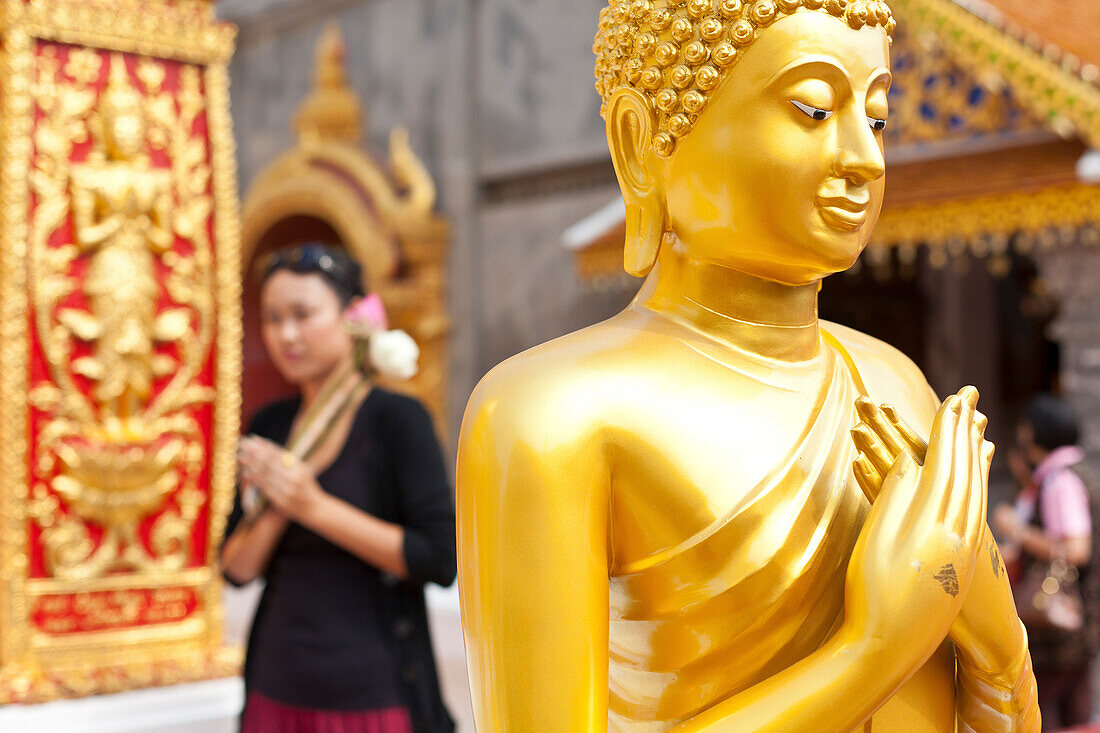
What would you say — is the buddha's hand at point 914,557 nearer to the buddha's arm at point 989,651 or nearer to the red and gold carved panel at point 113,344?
the buddha's arm at point 989,651

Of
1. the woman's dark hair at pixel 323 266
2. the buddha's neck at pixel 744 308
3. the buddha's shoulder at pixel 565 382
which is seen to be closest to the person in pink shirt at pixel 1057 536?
the woman's dark hair at pixel 323 266

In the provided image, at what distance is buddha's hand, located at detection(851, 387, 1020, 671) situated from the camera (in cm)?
94

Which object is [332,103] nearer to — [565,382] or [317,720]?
[317,720]

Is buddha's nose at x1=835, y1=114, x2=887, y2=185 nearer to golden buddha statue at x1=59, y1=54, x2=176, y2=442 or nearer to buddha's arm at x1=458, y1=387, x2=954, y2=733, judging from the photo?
buddha's arm at x1=458, y1=387, x2=954, y2=733

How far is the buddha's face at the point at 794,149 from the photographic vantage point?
0.94m

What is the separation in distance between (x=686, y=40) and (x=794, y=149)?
140 millimetres

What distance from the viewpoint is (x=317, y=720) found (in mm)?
1948

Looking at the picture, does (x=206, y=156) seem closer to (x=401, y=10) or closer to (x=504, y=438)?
(x=504, y=438)

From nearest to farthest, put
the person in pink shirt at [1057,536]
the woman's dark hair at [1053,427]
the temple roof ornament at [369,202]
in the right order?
the person in pink shirt at [1057,536], the woman's dark hair at [1053,427], the temple roof ornament at [369,202]

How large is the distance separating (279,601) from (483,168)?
6.14 m

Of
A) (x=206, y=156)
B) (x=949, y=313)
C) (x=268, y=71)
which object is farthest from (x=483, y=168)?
(x=206, y=156)

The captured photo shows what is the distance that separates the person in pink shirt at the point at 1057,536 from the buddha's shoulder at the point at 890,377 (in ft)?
7.98

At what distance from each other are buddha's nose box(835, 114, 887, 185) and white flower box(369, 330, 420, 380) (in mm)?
1265

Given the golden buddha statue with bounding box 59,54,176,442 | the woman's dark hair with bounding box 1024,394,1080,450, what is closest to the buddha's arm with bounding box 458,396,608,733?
the golden buddha statue with bounding box 59,54,176,442
